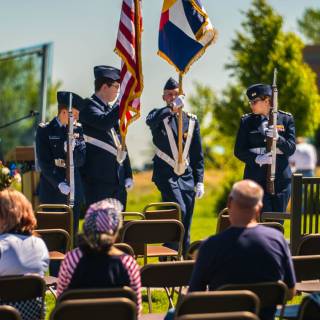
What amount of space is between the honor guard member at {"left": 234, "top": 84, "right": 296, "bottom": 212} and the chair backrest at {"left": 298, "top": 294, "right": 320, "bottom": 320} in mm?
5053

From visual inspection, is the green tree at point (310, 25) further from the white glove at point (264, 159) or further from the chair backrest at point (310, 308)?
the chair backrest at point (310, 308)

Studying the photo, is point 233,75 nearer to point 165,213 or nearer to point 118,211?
point 165,213

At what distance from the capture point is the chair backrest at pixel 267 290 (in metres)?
5.87

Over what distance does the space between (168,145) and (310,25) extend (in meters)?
67.4

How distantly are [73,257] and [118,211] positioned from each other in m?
0.34

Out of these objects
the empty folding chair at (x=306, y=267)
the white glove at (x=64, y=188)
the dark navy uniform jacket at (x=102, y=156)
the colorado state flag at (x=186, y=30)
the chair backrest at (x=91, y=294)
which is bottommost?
the chair backrest at (x=91, y=294)

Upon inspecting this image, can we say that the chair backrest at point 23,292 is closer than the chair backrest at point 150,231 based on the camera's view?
Yes

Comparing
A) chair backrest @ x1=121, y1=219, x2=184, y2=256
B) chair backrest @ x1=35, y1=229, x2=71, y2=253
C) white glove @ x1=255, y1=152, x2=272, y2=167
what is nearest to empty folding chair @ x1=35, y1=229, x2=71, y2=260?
chair backrest @ x1=35, y1=229, x2=71, y2=253

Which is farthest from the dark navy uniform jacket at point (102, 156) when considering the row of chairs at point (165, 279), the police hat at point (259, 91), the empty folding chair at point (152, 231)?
the row of chairs at point (165, 279)

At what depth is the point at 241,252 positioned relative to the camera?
5.97 metres

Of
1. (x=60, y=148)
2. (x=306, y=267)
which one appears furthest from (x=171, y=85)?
(x=306, y=267)

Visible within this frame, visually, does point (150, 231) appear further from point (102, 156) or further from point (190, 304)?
point (190, 304)

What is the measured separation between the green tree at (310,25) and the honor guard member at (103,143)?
2634 inches

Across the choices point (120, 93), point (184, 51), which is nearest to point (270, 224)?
point (120, 93)
